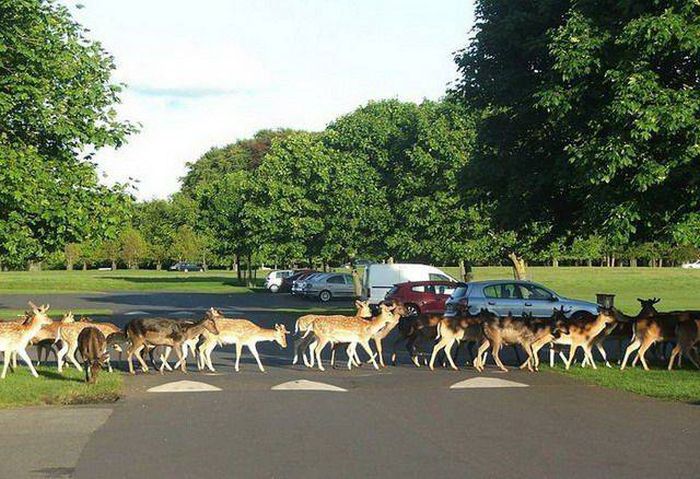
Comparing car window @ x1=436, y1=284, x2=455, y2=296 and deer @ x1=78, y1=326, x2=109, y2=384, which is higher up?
car window @ x1=436, y1=284, x2=455, y2=296

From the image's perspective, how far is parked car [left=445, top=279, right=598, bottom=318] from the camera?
1128 inches

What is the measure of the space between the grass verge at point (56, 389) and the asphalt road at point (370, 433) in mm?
460

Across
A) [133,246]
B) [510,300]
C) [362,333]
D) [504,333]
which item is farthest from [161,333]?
[133,246]

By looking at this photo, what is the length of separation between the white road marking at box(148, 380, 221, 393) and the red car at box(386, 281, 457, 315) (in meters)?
19.9

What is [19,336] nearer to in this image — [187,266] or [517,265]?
[517,265]

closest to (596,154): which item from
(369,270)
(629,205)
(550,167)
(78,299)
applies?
(629,205)

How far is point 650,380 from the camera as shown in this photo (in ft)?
58.5

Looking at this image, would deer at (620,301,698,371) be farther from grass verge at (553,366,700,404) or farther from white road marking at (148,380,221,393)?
white road marking at (148,380,221,393)

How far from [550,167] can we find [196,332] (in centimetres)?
943

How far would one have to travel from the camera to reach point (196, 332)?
19.8 m

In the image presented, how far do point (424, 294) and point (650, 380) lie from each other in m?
19.7

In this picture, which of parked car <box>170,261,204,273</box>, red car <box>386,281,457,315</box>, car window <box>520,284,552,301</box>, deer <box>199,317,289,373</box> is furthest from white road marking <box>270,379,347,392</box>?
parked car <box>170,261,204,273</box>

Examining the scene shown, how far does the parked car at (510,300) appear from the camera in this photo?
28.7 metres

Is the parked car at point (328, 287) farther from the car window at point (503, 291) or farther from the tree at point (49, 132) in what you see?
the tree at point (49, 132)
